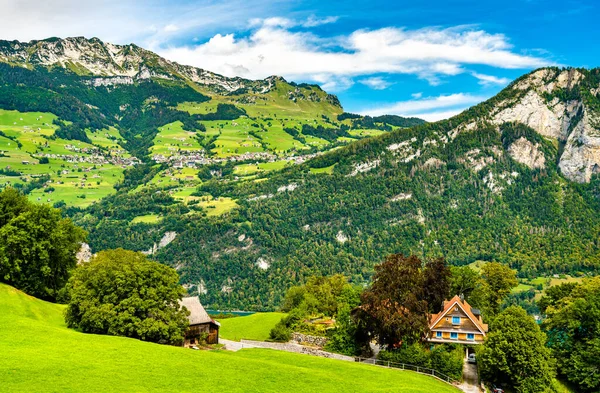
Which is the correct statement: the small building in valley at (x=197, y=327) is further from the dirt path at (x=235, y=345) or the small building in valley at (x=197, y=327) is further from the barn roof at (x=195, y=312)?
the dirt path at (x=235, y=345)

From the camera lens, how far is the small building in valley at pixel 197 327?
63.4m

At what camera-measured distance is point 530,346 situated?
2271 inches

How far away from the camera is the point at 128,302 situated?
175 feet

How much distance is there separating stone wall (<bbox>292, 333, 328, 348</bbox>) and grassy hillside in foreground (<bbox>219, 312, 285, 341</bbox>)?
6.37m

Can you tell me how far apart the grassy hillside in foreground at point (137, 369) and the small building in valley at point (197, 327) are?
13.7m

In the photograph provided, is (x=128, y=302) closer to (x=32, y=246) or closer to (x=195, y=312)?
(x=195, y=312)

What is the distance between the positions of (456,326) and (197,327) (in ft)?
120

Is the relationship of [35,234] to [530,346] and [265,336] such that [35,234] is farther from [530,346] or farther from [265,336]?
[530,346]

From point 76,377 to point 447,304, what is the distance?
53094 millimetres

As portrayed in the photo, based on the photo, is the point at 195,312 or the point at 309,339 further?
the point at 309,339

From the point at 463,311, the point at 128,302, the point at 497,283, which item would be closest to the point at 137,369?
the point at 128,302

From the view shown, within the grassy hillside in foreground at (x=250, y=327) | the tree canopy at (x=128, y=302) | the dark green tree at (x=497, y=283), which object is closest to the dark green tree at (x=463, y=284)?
the dark green tree at (x=497, y=283)

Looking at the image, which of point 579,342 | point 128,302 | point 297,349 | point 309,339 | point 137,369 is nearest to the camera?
point 137,369

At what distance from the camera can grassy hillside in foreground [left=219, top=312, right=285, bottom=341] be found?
83850 millimetres
